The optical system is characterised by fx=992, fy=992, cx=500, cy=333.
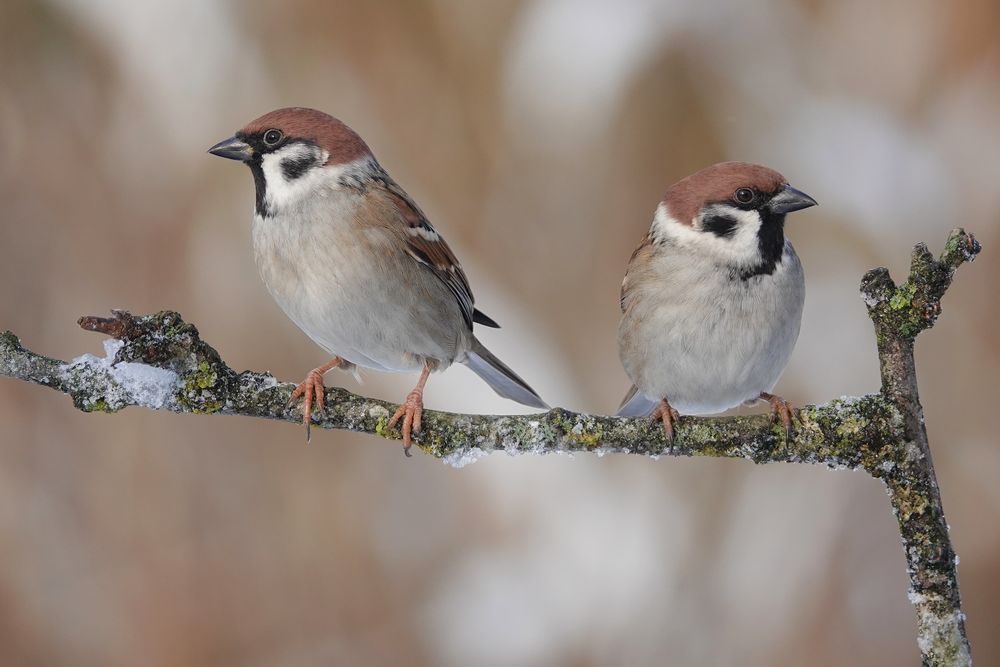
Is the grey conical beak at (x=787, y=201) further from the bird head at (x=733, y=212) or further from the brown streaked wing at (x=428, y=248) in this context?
the brown streaked wing at (x=428, y=248)

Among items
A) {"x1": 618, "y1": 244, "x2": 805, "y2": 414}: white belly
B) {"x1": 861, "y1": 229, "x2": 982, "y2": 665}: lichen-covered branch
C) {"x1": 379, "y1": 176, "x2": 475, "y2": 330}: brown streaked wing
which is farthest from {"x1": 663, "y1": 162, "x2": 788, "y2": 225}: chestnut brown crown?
{"x1": 379, "y1": 176, "x2": 475, "y2": 330}: brown streaked wing

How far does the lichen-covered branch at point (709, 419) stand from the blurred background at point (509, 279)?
47.7 inches

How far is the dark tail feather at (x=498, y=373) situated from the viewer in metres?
1.74

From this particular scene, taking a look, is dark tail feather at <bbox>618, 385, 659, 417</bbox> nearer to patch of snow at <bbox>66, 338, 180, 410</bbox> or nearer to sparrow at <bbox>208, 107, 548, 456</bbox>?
sparrow at <bbox>208, 107, 548, 456</bbox>

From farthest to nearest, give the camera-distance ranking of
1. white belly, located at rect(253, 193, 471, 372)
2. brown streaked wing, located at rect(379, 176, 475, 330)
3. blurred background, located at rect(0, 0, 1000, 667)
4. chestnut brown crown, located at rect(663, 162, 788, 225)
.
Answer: blurred background, located at rect(0, 0, 1000, 667)
brown streaked wing, located at rect(379, 176, 475, 330)
white belly, located at rect(253, 193, 471, 372)
chestnut brown crown, located at rect(663, 162, 788, 225)

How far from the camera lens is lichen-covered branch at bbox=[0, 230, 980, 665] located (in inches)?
37.3

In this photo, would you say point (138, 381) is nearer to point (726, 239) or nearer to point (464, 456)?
point (464, 456)

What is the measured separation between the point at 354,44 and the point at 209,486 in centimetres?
120

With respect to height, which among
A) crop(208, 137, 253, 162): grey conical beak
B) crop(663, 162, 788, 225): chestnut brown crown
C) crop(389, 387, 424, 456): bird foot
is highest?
crop(663, 162, 788, 225): chestnut brown crown

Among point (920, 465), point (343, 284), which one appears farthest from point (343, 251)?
point (920, 465)

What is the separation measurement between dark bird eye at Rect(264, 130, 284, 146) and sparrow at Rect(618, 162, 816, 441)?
57 cm

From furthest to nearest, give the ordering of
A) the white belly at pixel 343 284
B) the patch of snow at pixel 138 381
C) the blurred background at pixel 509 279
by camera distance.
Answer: the blurred background at pixel 509 279, the white belly at pixel 343 284, the patch of snow at pixel 138 381

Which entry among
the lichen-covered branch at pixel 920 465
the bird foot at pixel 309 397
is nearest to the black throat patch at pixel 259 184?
the bird foot at pixel 309 397

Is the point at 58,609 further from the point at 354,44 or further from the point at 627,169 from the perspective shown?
the point at 627,169
